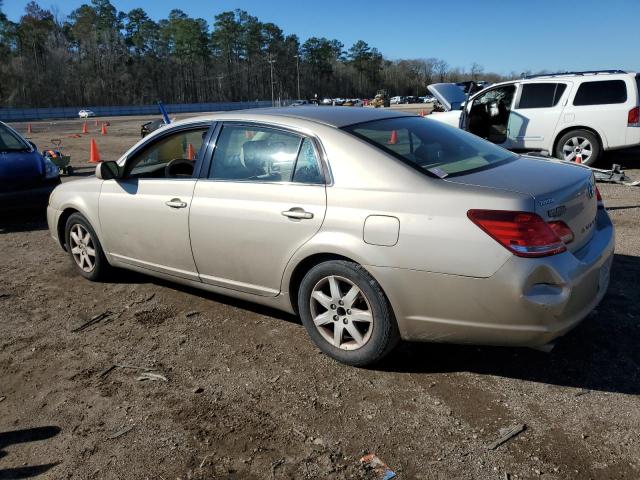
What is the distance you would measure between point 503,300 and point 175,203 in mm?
2558

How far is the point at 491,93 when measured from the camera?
1208 cm

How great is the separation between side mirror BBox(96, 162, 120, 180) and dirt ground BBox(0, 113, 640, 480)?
3.85ft

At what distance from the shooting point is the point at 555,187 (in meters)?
3.04

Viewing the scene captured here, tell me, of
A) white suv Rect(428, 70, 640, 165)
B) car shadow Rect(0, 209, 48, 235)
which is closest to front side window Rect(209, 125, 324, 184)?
car shadow Rect(0, 209, 48, 235)

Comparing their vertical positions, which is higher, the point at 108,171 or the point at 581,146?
the point at 108,171

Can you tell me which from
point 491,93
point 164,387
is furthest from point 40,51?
point 164,387

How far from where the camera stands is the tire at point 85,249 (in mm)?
A: 5066

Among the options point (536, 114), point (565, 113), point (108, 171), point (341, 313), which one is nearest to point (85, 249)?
point (108, 171)

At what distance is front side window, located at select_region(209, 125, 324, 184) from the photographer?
3.57 m

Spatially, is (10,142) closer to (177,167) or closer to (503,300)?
(177,167)

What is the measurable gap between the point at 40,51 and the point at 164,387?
114572 millimetres

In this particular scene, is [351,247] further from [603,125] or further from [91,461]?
[603,125]

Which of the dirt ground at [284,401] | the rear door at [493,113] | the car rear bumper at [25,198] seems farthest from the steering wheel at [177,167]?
the rear door at [493,113]

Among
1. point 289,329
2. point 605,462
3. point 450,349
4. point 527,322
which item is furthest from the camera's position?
point 289,329
